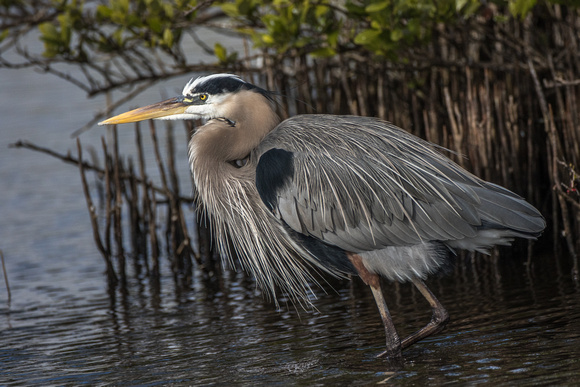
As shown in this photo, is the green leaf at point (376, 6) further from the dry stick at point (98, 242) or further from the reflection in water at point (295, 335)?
the dry stick at point (98, 242)

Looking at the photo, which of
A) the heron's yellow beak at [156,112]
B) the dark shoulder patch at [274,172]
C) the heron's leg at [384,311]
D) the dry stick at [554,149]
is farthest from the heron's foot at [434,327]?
the heron's yellow beak at [156,112]

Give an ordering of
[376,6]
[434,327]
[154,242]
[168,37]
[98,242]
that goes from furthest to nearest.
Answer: [154,242] < [98,242] < [168,37] < [376,6] < [434,327]

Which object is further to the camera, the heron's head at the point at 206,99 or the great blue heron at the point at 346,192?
the heron's head at the point at 206,99

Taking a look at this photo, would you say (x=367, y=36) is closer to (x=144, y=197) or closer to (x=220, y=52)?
(x=220, y=52)

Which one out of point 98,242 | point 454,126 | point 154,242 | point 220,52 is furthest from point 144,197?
point 454,126

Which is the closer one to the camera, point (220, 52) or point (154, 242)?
point (220, 52)

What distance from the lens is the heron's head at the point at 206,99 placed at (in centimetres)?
501

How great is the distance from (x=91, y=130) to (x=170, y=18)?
6.58 meters

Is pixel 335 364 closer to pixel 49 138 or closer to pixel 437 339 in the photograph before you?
pixel 437 339

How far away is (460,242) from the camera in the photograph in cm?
462

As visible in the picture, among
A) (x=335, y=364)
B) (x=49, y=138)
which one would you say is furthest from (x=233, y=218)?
(x=49, y=138)

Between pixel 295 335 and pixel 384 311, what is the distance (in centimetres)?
75

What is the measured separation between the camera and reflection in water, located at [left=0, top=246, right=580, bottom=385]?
14.0 feet

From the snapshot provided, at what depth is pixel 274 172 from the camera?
4691 mm
